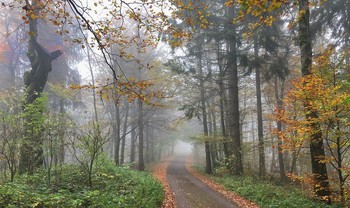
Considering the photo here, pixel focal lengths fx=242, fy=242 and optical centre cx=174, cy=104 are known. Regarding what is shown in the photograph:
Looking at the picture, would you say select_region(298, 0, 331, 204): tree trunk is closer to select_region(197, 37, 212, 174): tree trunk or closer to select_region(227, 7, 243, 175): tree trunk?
select_region(227, 7, 243, 175): tree trunk

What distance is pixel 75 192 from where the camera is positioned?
717cm

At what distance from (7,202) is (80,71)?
19.9 metres

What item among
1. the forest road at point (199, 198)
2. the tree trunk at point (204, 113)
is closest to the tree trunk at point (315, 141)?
the forest road at point (199, 198)

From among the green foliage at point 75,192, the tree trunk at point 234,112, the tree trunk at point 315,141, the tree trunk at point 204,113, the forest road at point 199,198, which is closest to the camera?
the green foliage at point 75,192

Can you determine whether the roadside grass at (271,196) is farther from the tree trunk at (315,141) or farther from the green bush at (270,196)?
the tree trunk at (315,141)

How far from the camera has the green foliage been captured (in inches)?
194

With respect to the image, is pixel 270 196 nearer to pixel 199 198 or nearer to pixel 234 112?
pixel 199 198

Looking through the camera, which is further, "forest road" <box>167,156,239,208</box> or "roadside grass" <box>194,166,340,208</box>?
"forest road" <box>167,156,239,208</box>

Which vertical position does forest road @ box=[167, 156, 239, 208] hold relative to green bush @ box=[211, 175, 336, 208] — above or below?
below

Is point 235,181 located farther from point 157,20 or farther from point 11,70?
point 11,70

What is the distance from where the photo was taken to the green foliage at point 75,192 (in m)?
4.94

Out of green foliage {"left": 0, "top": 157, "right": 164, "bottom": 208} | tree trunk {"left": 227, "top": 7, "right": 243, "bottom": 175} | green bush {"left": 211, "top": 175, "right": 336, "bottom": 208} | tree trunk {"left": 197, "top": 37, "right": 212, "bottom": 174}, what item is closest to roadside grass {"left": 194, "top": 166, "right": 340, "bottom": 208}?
green bush {"left": 211, "top": 175, "right": 336, "bottom": 208}

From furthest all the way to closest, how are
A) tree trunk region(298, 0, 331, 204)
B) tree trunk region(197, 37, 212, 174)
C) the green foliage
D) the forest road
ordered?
tree trunk region(197, 37, 212, 174), the forest road, tree trunk region(298, 0, 331, 204), the green foliage

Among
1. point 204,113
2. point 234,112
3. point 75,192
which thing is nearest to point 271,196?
point 234,112
